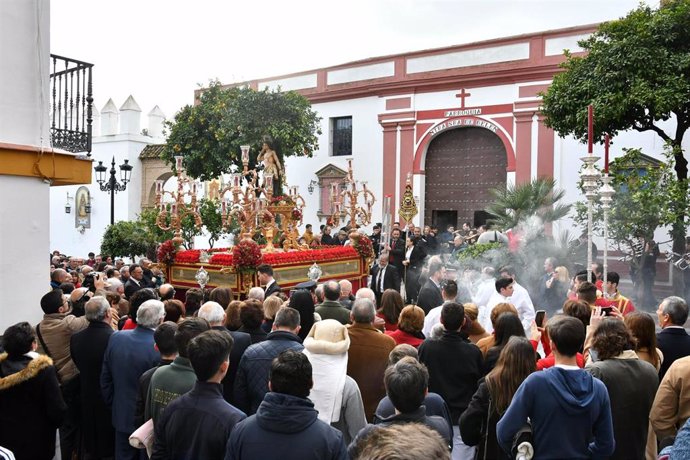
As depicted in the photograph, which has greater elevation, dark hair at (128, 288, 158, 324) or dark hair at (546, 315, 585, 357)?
dark hair at (546, 315, 585, 357)

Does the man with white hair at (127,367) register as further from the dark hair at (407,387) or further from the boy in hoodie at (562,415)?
the boy in hoodie at (562,415)

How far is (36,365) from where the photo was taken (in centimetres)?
447

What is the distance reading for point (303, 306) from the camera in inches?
231

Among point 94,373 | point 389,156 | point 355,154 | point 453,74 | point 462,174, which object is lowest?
point 94,373

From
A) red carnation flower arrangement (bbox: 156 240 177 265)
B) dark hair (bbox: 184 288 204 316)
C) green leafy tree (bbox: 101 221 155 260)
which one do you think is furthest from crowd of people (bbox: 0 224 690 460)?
green leafy tree (bbox: 101 221 155 260)

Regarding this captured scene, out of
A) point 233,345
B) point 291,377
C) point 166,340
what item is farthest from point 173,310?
point 291,377

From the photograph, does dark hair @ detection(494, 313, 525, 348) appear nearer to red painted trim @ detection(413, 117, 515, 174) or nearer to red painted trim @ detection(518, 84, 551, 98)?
red painted trim @ detection(413, 117, 515, 174)

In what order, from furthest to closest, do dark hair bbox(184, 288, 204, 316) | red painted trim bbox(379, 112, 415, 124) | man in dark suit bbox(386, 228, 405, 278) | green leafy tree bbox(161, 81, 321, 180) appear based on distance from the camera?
red painted trim bbox(379, 112, 415, 124) → green leafy tree bbox(161, 81, 321, 180) → man in dark suit bbox(386, 228, 405, 278) → dark hair bbox(184, 288, 204, 316)

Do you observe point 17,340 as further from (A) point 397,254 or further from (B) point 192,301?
(A) point 397,254

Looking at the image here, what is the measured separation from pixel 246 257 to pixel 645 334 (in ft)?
28.9

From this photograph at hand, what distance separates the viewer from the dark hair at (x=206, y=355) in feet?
11.6

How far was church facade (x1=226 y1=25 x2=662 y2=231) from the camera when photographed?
819 inches

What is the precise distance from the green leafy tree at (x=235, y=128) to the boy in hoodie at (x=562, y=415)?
64.6 ft

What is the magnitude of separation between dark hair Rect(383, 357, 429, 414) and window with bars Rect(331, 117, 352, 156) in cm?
2232
